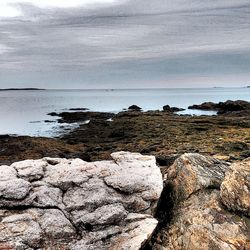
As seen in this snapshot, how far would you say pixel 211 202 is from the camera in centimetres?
1129

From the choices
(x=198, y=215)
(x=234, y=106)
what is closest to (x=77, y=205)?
(x=198, y=215)

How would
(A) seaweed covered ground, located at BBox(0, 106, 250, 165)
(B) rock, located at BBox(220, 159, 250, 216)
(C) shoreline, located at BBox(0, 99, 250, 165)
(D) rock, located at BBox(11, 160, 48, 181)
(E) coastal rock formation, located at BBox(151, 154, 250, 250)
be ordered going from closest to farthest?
(E) coastal rock formation, located at BBox(151, 154, 250, 250) < (B) rock, located at BBox(220, 159, 250, 216) < (D) rock, located at BBox(11, 160, 48, 181) < (C) shoreline, located at BBox(0, 99, 250, 165) < (A) seaweed covered ground, located at BBox(0, 106, 250, 165)

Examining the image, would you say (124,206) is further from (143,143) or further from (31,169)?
(143,143)

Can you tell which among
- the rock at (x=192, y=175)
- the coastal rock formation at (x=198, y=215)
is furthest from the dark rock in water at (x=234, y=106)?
the coastal rock formation at (x=198, y=215)

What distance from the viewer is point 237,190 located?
10859mm

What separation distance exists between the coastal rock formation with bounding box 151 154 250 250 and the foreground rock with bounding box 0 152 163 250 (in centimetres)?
66

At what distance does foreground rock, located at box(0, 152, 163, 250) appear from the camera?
→ 10.6 meters

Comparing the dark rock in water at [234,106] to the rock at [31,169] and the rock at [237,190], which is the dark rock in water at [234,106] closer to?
the rock at [31,169]

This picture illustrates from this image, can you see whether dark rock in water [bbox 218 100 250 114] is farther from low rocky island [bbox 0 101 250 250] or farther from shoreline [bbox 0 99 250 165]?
low rocky island [bbox 0 101 250 250]

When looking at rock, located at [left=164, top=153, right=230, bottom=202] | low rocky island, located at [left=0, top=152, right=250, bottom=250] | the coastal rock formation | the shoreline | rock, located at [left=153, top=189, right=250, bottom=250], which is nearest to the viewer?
rock, located at [left=153, top=189, right=250, bottom=250]

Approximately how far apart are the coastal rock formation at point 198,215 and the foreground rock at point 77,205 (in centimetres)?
66

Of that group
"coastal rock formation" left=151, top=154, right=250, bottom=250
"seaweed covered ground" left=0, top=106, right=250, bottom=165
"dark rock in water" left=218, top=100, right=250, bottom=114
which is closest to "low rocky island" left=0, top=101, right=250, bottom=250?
"coastal rock formation" left=151, top=154, right=250, bottom=250

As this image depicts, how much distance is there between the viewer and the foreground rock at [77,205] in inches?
417

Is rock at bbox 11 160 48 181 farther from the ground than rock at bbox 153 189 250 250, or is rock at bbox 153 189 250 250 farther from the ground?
rock at bbox 11 160 48 181
